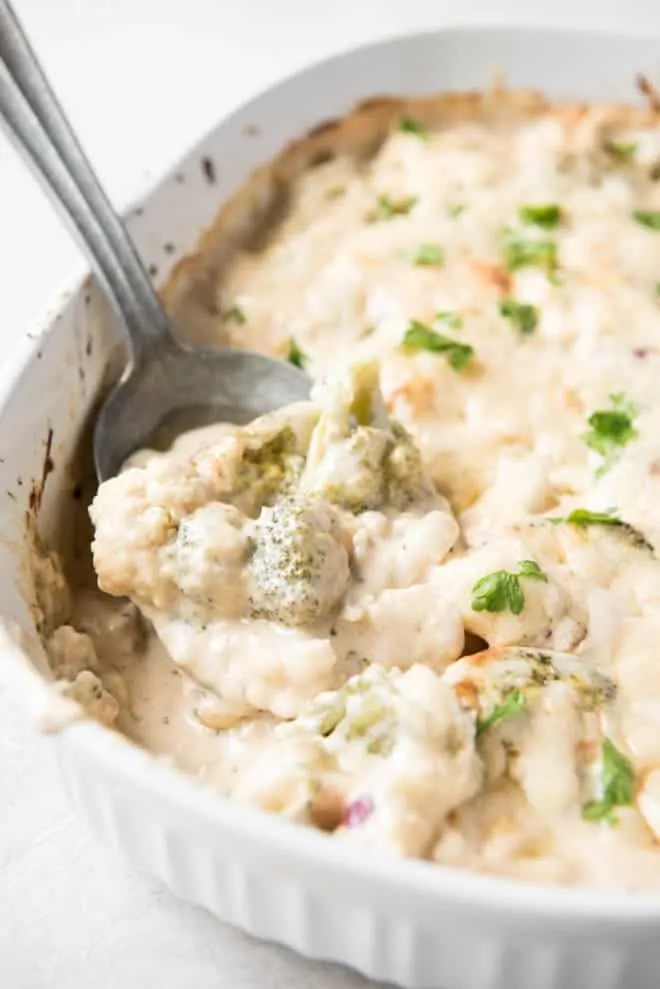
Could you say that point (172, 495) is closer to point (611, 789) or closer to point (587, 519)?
point (587, 519)

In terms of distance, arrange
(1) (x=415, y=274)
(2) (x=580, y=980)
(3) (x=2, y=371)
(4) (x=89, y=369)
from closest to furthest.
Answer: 1. (2) (x=580, y=980)
2. (3) (x=2, y=371)
3. (4) (x=89, y=369)
4. (1) (x=415, y=274)

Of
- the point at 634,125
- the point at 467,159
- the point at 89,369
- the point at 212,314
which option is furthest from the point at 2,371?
the point at 634,125

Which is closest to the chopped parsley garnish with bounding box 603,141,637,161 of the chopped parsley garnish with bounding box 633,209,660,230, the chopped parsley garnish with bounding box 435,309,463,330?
the chopped parsley garnish with bounding box 633,209,660,230

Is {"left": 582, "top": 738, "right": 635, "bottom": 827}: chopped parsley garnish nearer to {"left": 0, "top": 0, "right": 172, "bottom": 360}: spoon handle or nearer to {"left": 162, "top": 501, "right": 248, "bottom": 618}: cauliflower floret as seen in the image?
{"left": 162, "top": 501, "right": 248, "bottom": 618}: cauliflower floret

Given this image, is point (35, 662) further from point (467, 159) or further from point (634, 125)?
point (634, 125)

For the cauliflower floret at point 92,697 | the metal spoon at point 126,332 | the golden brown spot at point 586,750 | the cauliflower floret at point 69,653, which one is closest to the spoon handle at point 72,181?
the metal spoon at point 126,332

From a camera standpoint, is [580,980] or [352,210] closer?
[580,980]
